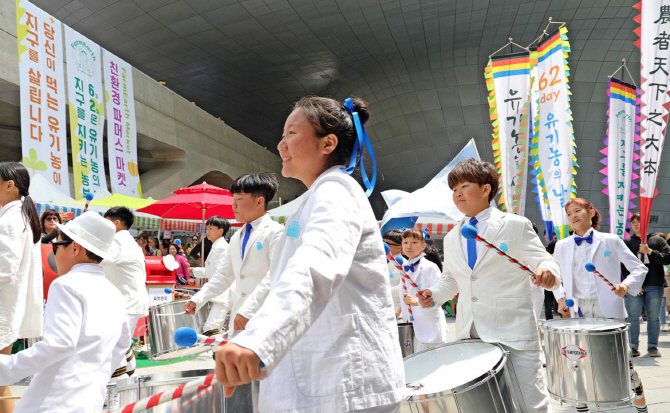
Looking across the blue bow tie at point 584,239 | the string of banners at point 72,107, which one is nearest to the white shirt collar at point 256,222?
the blue bow tie at point 584,239

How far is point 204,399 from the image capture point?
1.63 meters

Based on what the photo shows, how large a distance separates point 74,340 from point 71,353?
6cm

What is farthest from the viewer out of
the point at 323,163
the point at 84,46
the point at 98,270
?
the point at 84,46

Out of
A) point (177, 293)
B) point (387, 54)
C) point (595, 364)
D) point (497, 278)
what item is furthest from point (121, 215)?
point (387, 54)

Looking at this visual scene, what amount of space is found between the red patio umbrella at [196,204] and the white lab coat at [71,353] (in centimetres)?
927

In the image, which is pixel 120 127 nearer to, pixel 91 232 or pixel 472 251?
Answer: pixel 91 232

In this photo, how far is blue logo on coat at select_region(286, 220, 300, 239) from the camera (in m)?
1.67

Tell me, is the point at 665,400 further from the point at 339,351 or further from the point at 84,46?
the point at 84,46

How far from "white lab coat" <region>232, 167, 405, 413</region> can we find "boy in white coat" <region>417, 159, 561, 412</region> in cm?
162

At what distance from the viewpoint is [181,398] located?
5.04ft

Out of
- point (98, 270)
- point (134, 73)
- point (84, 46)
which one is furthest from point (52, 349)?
point (134, 73)

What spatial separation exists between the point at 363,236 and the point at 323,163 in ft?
1.09

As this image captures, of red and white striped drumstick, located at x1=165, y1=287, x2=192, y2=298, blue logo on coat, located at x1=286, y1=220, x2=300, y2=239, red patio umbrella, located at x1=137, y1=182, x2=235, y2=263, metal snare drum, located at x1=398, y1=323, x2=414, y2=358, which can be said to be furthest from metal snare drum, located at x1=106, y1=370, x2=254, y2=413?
red patio umbrella, located at x1=137, y1=182, x2=235, y2=263

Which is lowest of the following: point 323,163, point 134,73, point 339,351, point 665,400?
point 665,400
